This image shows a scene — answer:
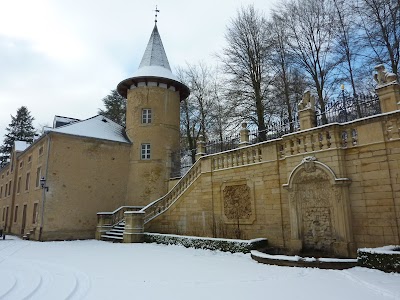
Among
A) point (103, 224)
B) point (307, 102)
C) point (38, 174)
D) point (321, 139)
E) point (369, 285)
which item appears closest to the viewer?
point (369, 285)

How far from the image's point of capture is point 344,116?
34.3 ft

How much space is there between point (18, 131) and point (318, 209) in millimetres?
46017

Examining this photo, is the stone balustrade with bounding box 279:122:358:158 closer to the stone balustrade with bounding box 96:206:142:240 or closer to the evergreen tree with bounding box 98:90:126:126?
the stone balustrade with bounding box 96:206:142:240

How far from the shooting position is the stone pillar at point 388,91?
28.5 feet

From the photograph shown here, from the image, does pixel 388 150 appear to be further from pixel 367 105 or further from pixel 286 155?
pixel 286 155

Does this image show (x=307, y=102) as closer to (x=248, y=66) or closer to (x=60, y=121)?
(x=248, y=66)

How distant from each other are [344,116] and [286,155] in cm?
251

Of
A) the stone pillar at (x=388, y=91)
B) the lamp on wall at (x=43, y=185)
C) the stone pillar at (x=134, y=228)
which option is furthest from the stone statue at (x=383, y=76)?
the lamp on wall at (x=43, y=185)

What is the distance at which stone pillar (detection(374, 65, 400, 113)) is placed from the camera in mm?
8672

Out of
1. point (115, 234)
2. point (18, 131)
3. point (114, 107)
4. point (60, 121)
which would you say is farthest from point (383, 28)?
point (18, 131)

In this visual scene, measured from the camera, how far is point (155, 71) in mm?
20547

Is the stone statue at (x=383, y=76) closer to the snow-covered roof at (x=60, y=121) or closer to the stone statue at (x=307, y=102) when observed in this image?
the stone statue at (x=307, y=102)

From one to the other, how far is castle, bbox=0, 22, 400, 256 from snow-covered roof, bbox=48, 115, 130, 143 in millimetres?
92

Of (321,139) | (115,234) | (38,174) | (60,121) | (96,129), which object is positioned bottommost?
(115,234)
